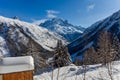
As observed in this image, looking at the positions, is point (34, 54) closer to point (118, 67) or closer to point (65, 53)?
point (65, 53)

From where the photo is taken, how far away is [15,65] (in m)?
9.08

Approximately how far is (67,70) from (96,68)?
19.4ft

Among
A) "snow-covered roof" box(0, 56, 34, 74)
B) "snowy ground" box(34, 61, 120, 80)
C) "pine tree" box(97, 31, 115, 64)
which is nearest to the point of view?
"snow-covered roof" box(0, 56, 34, 74)

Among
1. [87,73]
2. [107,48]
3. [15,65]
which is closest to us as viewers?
[15,65]

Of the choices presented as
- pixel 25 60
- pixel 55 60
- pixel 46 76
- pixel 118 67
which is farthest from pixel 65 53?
pixel 25 60

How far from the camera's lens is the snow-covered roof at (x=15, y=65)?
892cm


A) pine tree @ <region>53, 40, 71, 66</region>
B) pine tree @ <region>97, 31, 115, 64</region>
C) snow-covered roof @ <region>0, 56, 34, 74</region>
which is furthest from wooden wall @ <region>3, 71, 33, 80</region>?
pine tree @ <region>53, 40, 71, 66</region>

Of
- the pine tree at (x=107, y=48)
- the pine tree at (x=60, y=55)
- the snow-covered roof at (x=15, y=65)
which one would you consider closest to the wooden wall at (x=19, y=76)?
the snow-covered roof at (x=15, y=65)

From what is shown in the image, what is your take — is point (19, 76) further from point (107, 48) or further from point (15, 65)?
point (107, 48)

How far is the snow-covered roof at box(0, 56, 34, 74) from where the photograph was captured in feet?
29.3

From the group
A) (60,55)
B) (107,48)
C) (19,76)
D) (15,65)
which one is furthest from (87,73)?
(15,65)

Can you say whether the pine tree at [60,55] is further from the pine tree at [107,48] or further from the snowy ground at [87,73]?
the pine tree at [107,48]

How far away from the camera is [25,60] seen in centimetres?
949

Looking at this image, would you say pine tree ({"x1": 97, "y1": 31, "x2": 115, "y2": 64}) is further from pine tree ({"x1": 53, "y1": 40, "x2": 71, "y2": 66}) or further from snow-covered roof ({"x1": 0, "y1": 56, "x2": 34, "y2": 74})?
pine tree ({"x1": 53, "y1": 40, "x2": 71, "y2": 66})
